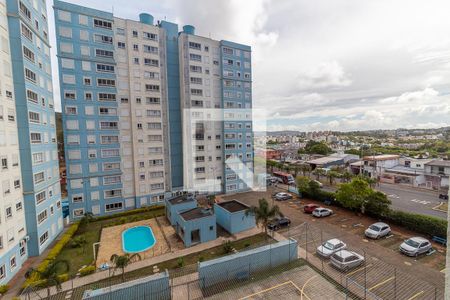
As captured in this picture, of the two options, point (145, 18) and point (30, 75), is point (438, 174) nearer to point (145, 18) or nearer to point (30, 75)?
point (145, 18)

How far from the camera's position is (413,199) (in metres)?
34.4

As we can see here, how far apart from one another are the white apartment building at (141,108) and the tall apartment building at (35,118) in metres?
8.83

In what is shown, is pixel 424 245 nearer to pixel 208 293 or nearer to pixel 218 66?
pixel 208 293

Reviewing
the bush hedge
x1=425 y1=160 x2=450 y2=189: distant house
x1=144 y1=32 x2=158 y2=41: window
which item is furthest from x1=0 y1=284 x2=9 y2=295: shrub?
x1=425 y1=160 x2=450 y2=189: distant house

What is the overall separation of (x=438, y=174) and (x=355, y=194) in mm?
28256

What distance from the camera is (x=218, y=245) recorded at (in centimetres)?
2097

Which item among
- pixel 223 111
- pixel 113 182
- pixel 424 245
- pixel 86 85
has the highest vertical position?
pixel 86 85

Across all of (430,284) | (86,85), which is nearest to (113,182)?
(86,85)

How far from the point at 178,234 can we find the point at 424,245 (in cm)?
2259

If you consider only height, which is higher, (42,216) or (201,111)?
(201,111)

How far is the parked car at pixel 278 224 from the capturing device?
23859 millimetres

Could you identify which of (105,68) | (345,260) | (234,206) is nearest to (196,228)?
(234,206)

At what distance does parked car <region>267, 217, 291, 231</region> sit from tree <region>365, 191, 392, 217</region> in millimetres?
9762

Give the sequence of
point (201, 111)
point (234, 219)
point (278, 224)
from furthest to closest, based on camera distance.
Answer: point (201, 111) < point (278, 224) < point (234, 219)
